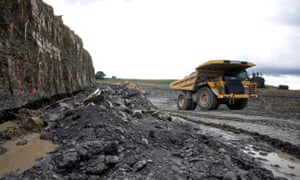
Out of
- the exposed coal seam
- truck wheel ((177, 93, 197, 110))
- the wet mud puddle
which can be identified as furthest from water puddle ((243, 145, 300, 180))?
truck wheel ((177, 93, 197, 110))

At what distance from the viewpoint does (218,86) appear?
9.38 metres

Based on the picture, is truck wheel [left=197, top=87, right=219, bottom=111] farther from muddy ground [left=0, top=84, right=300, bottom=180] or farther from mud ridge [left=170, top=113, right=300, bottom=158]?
muddy ground [left=0, top=84, right=300, bottom=180]

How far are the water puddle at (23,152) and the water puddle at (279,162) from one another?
126 inches

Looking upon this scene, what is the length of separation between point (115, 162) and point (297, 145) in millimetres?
3605

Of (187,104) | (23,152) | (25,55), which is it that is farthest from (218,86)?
(23,152)

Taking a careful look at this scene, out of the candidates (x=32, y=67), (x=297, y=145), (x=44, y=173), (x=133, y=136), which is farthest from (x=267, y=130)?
(x=32, y=67)

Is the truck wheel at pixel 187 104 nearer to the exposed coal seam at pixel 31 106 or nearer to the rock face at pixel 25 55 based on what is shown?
the exposed coal seam at pixel 31 106

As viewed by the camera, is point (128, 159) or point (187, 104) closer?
point (128, 159)

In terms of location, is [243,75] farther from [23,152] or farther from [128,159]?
[23,152]

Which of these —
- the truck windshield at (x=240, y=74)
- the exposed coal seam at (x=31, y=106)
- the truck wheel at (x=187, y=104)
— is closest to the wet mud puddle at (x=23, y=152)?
the exposed coal seam at (x=31, y=106)

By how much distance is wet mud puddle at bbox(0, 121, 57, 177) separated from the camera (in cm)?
235

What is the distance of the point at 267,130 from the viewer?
201 inches

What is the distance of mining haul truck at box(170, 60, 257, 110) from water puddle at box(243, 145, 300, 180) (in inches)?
226

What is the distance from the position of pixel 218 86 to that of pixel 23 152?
8.41m
